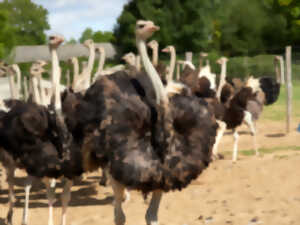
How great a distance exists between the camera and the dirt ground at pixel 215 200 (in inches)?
195

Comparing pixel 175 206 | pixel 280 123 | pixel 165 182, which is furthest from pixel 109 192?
pixel 280 123

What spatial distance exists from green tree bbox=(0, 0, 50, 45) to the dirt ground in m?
48.8

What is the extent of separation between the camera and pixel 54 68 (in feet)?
16.2

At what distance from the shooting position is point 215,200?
18.6 ft

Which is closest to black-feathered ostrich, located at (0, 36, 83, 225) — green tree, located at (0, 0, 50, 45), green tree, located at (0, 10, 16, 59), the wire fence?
the wire fence

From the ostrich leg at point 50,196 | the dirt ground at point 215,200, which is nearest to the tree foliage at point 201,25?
the dirt ground at point 215,200

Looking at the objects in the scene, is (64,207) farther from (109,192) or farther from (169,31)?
(169,31)

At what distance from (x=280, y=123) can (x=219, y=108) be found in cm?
554

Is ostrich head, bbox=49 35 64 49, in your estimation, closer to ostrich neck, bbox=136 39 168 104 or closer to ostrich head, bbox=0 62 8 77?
ostrich neck, bbox=136 39 168 104

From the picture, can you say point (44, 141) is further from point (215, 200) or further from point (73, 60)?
point (73, 60)

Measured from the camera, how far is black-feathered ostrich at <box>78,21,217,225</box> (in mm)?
3795

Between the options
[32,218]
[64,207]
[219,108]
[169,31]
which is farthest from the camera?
[169,31]

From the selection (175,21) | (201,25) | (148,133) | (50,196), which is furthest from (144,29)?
(175,21)

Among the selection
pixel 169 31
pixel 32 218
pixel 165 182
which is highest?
pixel 169 31
